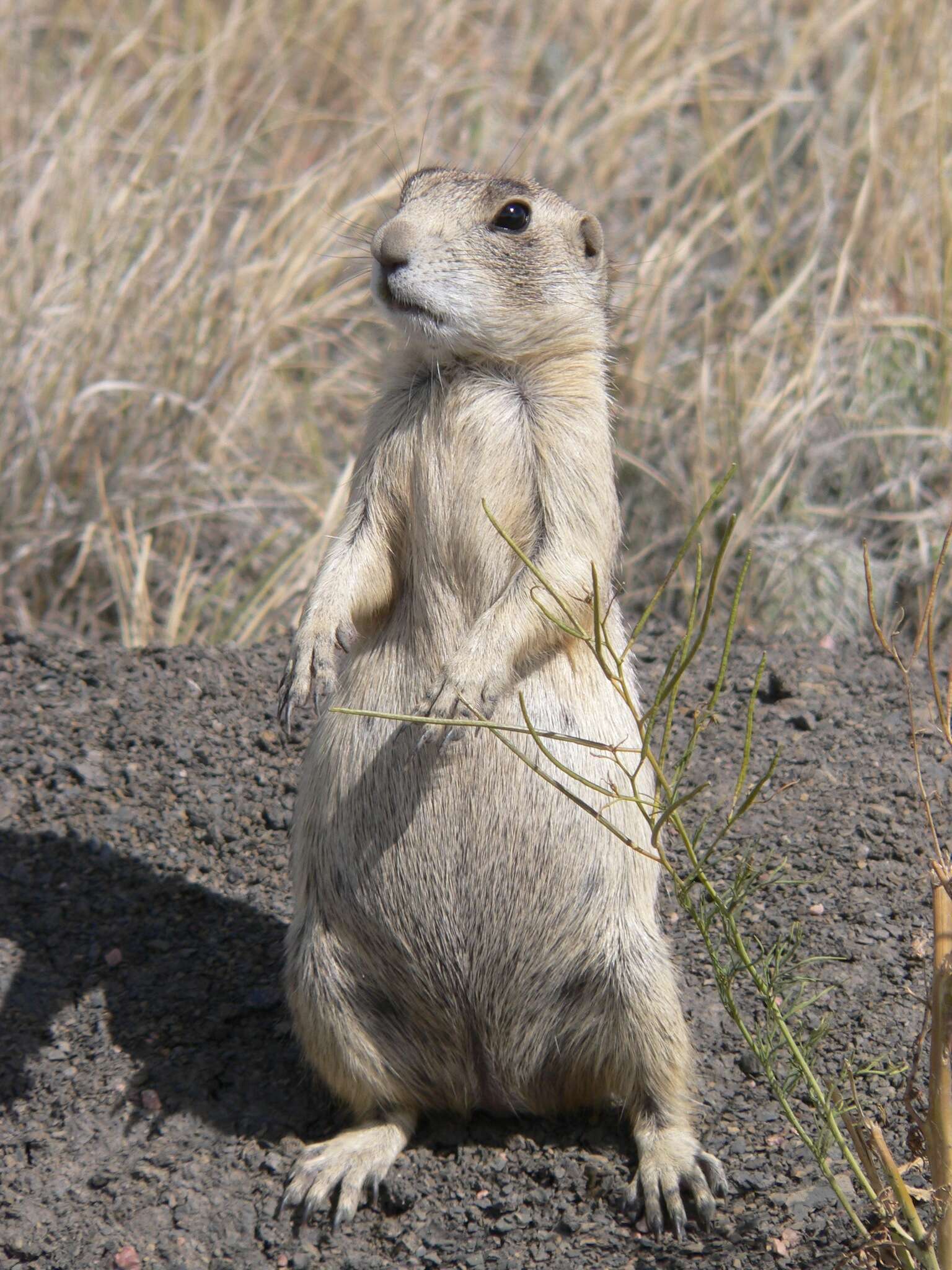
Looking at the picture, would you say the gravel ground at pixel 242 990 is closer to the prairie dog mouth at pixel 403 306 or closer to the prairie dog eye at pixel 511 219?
the prairie dog mouth at pixel 403 306

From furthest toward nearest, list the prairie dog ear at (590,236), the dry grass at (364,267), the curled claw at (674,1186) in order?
the dry grass at (364,267) < the prairie dog ear at (590,236) < the curled claw at (674,1186)

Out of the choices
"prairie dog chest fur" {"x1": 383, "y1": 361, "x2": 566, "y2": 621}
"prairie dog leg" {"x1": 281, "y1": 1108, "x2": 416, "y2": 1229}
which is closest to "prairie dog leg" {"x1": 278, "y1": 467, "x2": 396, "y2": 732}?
"prairie dog chest fur" {"x1": 383, "y1": 361, "x2": 566, "y2": 621}

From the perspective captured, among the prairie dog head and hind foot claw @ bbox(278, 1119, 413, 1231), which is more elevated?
the prairie dog head

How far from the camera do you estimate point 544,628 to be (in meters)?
3.01

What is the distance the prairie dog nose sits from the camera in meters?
3.01

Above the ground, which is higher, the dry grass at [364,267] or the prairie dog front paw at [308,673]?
the dry grass at [364,267]

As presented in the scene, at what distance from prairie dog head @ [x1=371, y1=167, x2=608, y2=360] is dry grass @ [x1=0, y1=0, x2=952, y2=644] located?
2.06 meters

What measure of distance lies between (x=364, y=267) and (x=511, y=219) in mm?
1564

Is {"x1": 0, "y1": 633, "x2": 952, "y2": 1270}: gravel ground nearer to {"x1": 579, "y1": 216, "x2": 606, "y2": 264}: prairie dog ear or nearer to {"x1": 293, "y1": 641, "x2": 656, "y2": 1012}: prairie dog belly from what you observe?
{"x1": 293, "y1": 641, "x2": 656, "y2": 1012}: prairie dog belly

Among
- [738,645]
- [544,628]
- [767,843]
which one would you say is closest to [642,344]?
[738,645]

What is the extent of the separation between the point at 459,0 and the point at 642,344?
292cm

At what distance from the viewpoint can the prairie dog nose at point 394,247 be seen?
3008mm

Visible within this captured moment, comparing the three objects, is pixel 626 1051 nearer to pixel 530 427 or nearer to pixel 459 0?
pixel 530 427

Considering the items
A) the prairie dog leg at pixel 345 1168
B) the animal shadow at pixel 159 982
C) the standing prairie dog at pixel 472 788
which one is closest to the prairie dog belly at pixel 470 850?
the standing prairie dog at pixel 472 788
